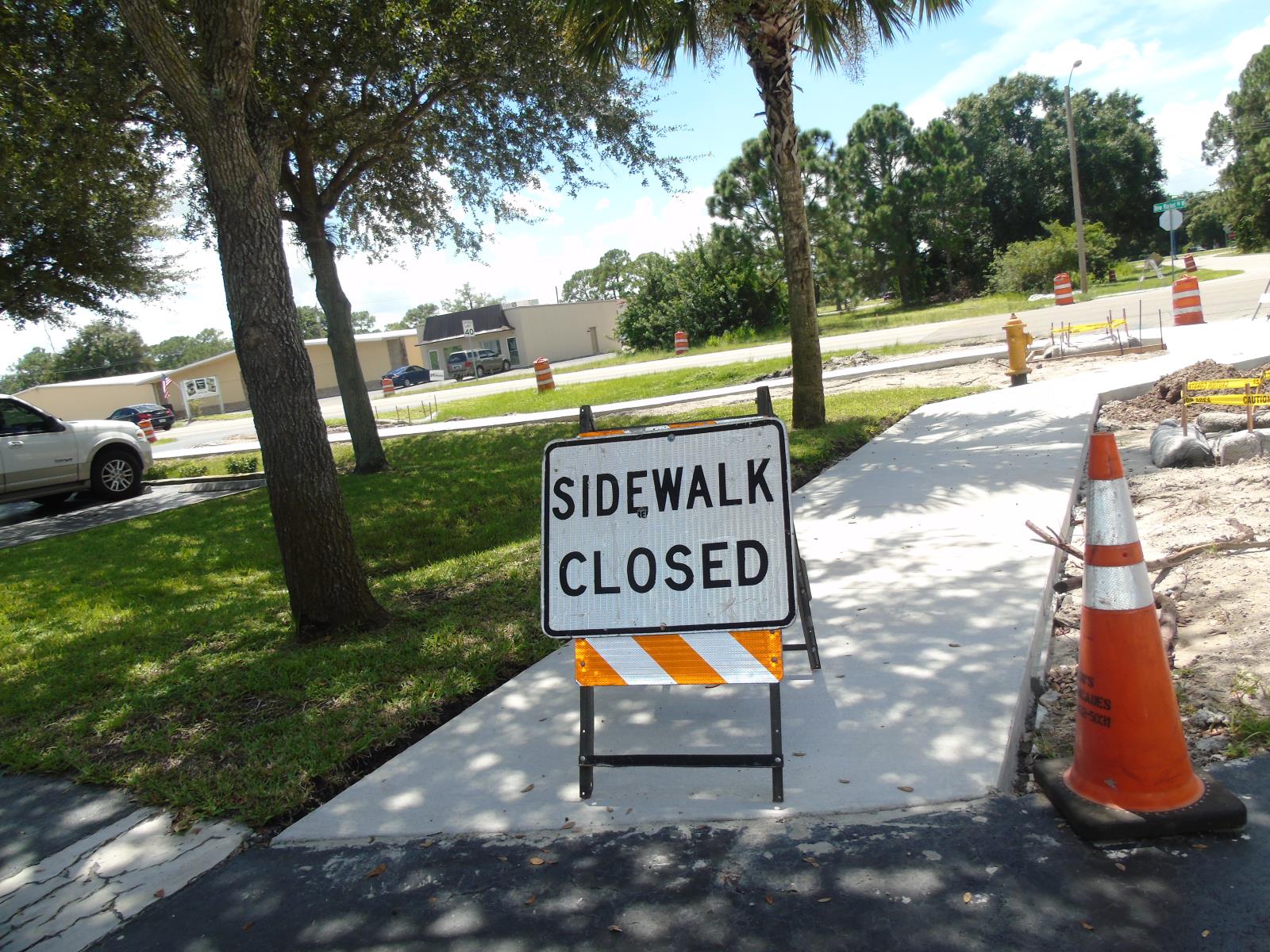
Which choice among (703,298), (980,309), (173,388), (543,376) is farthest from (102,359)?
(980,309)

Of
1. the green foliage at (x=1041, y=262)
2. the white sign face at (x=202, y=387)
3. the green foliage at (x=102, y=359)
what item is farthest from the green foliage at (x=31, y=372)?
the green foliage at (x=1041, y=262)

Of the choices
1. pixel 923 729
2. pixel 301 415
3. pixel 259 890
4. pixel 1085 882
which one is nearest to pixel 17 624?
pixel 301 415

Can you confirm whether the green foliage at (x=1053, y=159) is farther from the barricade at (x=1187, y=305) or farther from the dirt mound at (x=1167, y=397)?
the dirt mound at (x=1167, y=397)

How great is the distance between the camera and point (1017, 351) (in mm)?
12000

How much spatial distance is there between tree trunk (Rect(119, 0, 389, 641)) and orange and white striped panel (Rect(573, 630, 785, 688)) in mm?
2247

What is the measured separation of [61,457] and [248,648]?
8.50 metres

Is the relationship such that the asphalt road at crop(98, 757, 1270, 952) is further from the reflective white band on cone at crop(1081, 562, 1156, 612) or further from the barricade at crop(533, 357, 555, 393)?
the barricade at crop(533, 357, 555, 393)

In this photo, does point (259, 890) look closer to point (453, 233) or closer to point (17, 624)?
point (17, 624)

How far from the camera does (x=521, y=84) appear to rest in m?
11.0

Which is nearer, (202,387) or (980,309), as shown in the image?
(980,309)

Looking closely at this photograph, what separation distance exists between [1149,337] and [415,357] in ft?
199

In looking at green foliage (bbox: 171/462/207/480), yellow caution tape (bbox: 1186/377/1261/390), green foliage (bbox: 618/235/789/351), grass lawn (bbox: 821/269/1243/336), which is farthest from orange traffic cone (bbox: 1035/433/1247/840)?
green foliage (bbox: 618/235/789/351)

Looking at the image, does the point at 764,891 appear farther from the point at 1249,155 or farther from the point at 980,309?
the point at 1249,155

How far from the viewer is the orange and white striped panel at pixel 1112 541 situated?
2.87 meters
